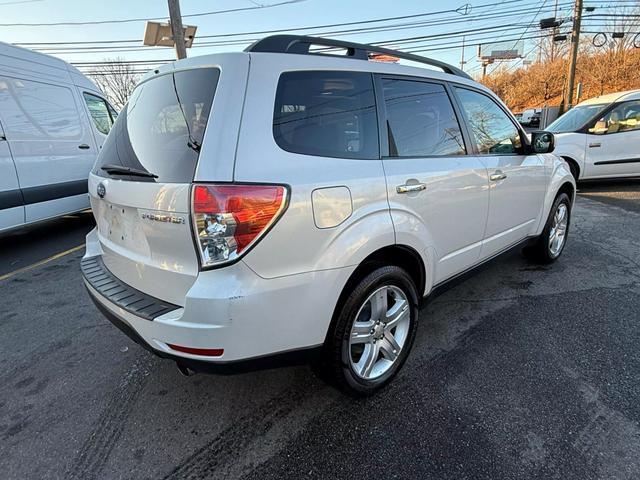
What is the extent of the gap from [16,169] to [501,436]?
5850 millimetres

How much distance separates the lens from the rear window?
1.71 m

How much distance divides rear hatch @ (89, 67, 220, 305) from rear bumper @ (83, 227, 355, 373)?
98 millimetres

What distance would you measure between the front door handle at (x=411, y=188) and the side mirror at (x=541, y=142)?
1.74 m

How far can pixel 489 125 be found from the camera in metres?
3.16

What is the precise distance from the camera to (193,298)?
62.7 inches

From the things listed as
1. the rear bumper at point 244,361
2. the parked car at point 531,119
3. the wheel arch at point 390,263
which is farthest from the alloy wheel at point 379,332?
the parked car at point 531,119

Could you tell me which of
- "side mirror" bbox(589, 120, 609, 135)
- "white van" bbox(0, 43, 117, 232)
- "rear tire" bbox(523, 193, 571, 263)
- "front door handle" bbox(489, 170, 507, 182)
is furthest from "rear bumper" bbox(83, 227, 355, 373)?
"side mirror" bbox(589, 120, 609, 135)

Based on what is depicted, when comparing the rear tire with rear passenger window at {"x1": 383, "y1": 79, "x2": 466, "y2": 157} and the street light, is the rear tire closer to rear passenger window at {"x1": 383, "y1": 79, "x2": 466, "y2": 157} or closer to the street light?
rear passenger window at {"x1": 383, "y1": 79, "x2": 466, "y2": 157}

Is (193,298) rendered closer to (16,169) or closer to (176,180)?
(176,180)

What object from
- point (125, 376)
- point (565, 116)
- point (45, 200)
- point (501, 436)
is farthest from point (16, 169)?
point (565, 116)

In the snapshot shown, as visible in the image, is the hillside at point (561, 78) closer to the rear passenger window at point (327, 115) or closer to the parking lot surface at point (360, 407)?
the parking lot surface at point (360, 407)

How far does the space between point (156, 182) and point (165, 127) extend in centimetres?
37

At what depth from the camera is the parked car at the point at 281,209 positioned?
1.59 m

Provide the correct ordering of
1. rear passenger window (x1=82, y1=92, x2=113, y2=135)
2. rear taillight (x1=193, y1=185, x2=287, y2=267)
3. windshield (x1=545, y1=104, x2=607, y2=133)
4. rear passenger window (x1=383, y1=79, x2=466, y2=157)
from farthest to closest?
windshield (x1=545, y1=104, x2=607, y2=133)
rear passenger window (x1=82, y1=92, x2=113, y2=135)
rear passenger window (x1=383, y1=79, x2=466, y2=157)
rear taillight (x1=193, y1=185, x2=287, y2=267)
